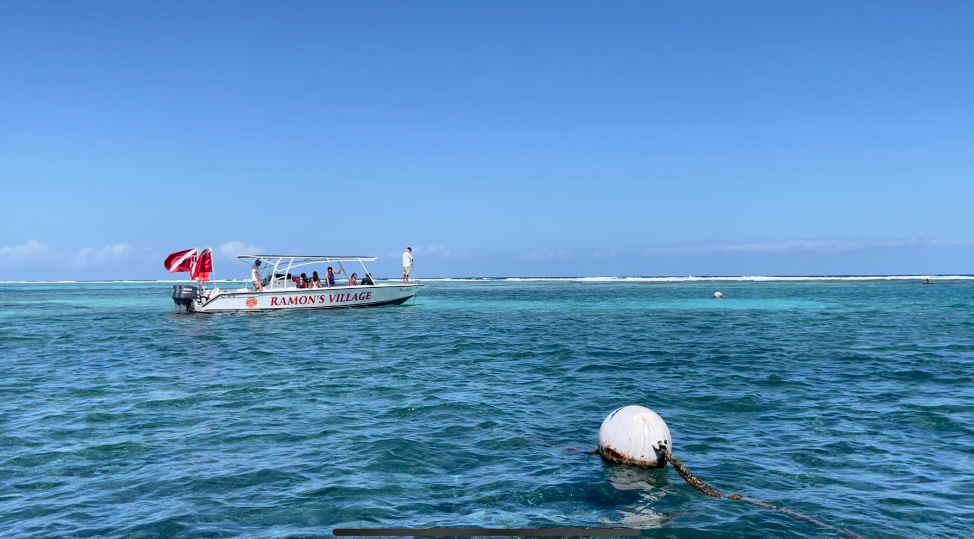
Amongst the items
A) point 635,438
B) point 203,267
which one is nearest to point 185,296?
point 203,267

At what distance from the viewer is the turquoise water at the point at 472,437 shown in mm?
6441

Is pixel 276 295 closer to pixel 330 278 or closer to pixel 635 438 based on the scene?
pixel 330 278

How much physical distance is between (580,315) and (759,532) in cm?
2822

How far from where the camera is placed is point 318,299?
3331cm

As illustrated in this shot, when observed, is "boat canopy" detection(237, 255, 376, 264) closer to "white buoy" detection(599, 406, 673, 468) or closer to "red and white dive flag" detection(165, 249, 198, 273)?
"red and white dive flag" detection(165, 249, 198, 273)

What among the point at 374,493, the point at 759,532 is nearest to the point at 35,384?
the point at 374,493

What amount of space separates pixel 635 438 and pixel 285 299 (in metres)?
27.3

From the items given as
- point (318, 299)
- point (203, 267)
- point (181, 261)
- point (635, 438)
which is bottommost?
point (635, 438)

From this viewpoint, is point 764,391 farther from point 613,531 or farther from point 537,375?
Answer: point 613,531

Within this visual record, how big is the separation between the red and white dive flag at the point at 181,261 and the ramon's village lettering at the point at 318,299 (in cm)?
432

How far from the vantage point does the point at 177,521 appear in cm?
624

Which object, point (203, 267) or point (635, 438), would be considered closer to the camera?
point (635, 438)

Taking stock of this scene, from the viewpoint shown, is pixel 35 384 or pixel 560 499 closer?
pixel 560 499

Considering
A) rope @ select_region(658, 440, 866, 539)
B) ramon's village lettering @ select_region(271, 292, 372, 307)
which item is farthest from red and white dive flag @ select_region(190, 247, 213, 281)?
rope @ select_region(658, 440, 866, 539)
